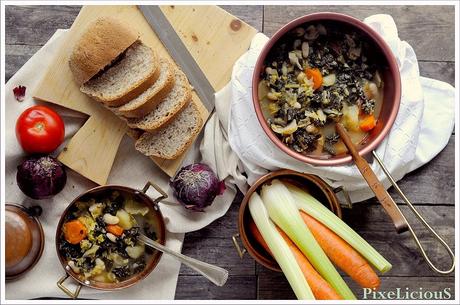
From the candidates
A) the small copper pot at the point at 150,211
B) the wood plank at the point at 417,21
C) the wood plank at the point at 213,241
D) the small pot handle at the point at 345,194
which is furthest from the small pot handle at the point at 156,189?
the wood plank at the point at 417,21

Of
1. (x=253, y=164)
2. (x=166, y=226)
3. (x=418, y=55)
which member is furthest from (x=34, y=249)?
(x=418, y=55)

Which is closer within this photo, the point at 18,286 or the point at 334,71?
Answer: the point at 334,71

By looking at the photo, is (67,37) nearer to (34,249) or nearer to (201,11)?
(201,11)

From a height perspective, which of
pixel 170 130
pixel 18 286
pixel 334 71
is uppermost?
pixel 334 71

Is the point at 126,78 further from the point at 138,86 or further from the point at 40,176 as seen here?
the point at 40,176

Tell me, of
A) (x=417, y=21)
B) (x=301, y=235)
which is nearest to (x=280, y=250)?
(x=301, y=235)

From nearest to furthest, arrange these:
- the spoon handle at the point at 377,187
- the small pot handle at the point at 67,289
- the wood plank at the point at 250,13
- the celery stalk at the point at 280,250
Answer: the spoon handle at the point at 377,187, the celery stalk at the point at 280,250, the small pot handle at the point at 67,289, the wood plank at the point at 250,13

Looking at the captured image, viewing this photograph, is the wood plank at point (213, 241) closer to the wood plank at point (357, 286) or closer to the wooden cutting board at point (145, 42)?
the wood plank at point (357, 286)

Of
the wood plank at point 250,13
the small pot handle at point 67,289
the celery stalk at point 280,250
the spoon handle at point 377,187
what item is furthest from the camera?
the wood plank at point 250,13

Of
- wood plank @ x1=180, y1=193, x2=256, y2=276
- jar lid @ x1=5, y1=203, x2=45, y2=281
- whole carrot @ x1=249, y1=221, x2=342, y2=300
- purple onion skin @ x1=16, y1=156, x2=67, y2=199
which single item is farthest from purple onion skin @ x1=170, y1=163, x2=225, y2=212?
jar lid @ x1=5, y1=203, x2=45, y2=281
